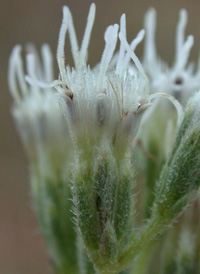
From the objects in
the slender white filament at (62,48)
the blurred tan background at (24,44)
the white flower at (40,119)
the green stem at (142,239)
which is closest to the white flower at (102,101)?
the slender white filament at (62,48)

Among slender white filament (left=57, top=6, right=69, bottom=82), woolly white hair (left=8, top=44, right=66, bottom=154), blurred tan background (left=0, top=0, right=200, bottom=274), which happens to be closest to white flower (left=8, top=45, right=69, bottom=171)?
woolly white hair (left=8, top=44, right=66, bottom=154)

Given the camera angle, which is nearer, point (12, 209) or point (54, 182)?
point (54, 182)

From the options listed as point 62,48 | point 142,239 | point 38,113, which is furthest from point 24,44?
point 142,239

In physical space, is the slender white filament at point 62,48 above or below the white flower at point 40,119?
above

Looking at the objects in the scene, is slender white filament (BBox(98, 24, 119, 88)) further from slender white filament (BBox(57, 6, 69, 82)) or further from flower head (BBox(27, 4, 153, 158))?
slender white filament (BBox(57, 6, 69, 82))

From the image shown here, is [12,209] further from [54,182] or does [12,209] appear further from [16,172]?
[54,182]

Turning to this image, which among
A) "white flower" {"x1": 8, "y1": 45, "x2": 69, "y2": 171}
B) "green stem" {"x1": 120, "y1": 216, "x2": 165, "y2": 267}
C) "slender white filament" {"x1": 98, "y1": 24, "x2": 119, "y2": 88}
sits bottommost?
"green stem" {"x1": 120, "y1": 216, "x2": 165, "y2": 267}

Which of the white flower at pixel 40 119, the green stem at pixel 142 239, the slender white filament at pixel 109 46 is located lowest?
the green stem at pixel 142 239

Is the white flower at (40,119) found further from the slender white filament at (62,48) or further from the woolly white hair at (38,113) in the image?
the slender white filament at (62,48)

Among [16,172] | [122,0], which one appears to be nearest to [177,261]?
[16,172]
